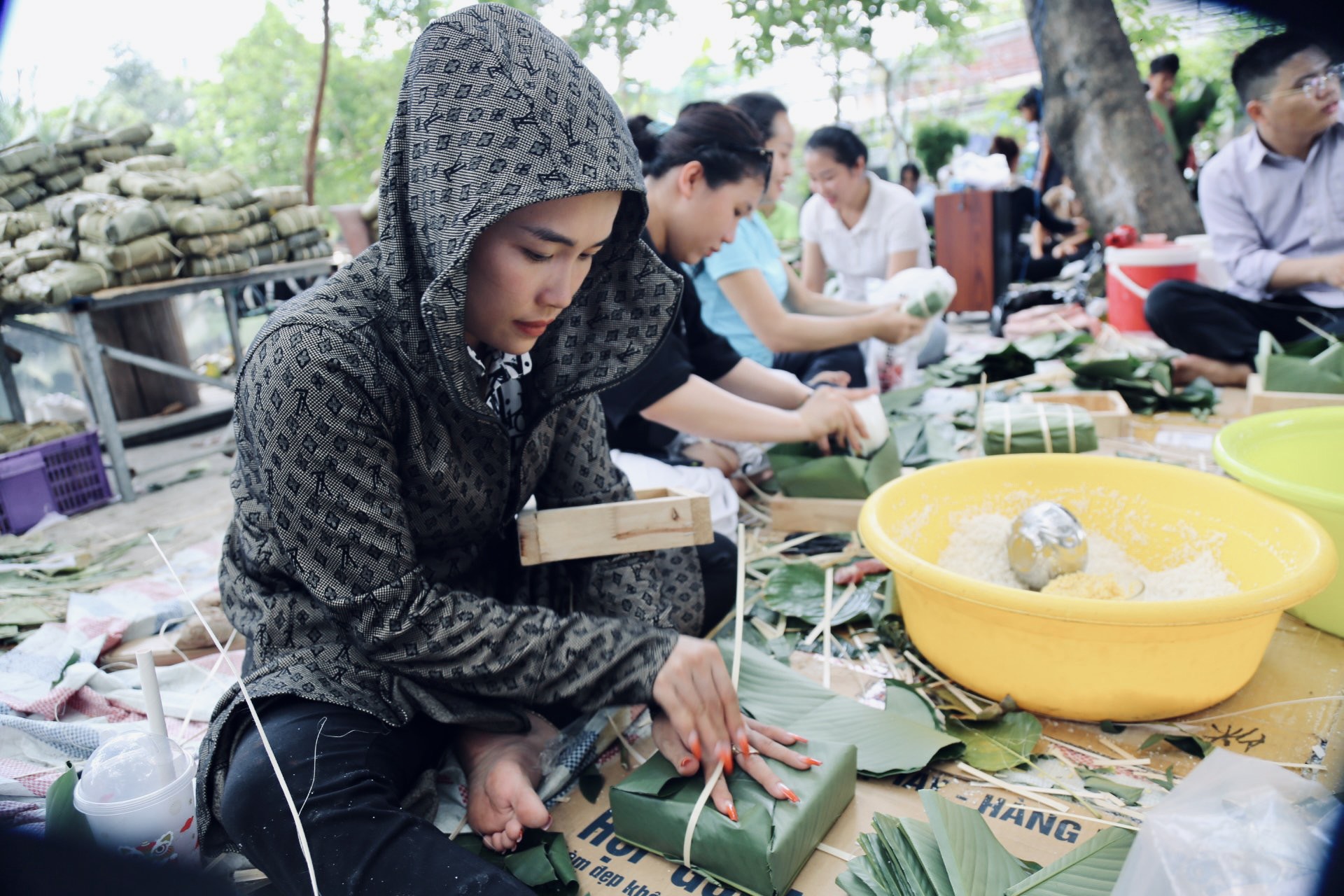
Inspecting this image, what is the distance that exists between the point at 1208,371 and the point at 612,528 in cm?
305

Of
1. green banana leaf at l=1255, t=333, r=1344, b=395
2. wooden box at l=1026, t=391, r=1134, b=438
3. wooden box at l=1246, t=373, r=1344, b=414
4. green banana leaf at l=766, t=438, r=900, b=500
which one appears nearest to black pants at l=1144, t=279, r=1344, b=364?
green banana leaf at l=1255, t=333, r=1344, b=395

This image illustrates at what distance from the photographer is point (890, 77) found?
33.5ft

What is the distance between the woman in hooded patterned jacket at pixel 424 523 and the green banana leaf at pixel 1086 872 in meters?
0.32

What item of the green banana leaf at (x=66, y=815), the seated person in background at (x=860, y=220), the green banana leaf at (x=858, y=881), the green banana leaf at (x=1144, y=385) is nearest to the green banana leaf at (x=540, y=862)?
the green banana leaf at (x=858, y=881)

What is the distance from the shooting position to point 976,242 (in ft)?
19.6

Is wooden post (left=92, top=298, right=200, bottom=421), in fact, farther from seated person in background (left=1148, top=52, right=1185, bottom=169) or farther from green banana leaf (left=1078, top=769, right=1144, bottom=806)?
seated person in background (left=1148, top=52, right=1185, bottom=169)

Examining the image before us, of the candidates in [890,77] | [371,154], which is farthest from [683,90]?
[371,154]

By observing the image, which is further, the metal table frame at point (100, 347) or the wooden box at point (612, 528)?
the metal table frame at point (100, 347)

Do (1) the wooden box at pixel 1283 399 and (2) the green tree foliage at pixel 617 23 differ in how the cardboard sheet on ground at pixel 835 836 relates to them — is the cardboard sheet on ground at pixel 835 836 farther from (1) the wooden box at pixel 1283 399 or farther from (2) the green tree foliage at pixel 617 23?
(2) the green tree foliage at pixel 617 23

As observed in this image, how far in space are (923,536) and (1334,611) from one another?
76cm

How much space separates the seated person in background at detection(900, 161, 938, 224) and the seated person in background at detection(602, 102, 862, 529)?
560 cm

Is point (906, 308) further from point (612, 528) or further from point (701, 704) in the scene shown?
point (701, 704)

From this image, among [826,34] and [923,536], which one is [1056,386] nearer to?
[923,536]

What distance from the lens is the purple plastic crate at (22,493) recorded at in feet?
9.99
